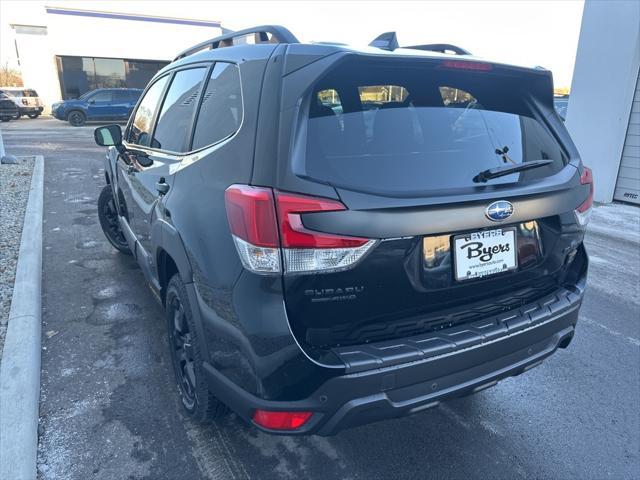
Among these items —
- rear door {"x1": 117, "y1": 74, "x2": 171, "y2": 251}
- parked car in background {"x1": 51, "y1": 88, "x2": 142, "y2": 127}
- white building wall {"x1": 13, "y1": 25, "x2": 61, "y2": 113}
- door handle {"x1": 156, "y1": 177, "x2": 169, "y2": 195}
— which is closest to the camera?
door handle {"x1": 156, "y1": 177, "x2": 169, "y2": 195}

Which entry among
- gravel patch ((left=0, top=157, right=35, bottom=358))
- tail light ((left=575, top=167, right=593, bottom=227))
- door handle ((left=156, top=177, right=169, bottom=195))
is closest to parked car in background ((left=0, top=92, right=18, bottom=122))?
gravel patch ((left=0, top=157, right=35, bottom=358))

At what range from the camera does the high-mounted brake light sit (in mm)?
2047

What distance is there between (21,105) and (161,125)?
2609cm

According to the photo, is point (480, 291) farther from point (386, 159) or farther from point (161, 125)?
point (161, 125)

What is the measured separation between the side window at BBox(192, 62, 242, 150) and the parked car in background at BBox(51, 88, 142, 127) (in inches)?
840

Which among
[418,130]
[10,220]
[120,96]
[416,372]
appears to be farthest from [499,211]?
[120,96]

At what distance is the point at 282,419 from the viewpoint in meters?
1.82

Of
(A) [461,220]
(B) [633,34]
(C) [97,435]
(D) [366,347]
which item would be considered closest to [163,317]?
(C) [97,435]

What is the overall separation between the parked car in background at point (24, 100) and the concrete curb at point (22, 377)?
24.2 meters

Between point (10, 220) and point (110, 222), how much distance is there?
1751 mm

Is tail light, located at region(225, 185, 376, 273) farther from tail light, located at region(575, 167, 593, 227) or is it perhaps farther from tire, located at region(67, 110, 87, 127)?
tire, located at region(67, 110, 87, 127)

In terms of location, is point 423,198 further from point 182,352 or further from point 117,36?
point 117,36

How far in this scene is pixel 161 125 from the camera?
313cm

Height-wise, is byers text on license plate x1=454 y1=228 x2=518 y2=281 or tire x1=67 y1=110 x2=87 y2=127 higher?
byers text on license plate x1=454 y1=228 x2=518 y2=281
